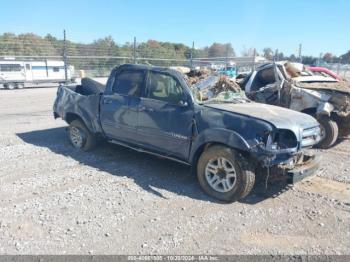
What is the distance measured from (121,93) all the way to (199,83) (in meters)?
1.43

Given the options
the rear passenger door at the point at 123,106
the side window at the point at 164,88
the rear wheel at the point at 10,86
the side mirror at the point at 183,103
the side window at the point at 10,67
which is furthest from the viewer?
the rear wheel at the point at 10,86

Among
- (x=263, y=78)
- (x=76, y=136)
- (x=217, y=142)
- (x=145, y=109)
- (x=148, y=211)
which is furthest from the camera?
(x=263, y=78)

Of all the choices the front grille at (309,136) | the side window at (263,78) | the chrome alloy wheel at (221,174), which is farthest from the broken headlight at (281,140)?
the side window at (263,78)

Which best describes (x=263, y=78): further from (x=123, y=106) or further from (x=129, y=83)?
(x=123, y=106)

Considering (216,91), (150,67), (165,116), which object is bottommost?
(165,116)

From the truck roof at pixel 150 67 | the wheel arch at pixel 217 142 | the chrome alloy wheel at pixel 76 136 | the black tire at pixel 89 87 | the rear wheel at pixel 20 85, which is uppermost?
the truck roof at pixel 150 67

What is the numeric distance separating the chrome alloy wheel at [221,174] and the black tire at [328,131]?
403 cm

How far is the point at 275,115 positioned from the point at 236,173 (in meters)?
1.01

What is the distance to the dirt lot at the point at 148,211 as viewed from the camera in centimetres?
397

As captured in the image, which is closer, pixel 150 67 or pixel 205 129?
pixel 205 129

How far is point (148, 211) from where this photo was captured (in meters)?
4.77

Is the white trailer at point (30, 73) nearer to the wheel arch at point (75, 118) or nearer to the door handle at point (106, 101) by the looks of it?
the wheel arch at point (75, 118)

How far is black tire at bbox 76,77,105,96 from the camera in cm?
777

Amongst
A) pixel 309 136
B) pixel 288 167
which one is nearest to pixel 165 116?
pixel 288 167
